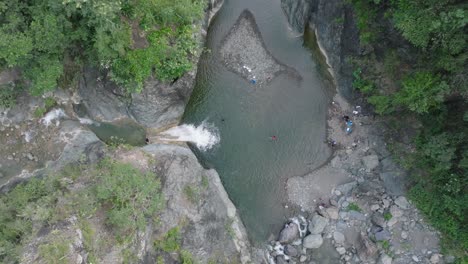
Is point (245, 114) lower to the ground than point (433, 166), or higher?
lower

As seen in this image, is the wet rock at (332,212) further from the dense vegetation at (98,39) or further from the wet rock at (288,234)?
the dense vegetation at (98,39)

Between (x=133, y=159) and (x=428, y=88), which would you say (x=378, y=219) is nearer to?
(x=428, y=88)

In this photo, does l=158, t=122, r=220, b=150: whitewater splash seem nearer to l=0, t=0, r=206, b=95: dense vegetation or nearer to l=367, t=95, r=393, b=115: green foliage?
l=0, t=0, r=206, b=95: dense vegetation

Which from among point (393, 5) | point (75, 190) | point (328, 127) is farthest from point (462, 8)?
point (75, 190)

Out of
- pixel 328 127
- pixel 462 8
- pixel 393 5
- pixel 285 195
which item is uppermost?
pixel 462 8

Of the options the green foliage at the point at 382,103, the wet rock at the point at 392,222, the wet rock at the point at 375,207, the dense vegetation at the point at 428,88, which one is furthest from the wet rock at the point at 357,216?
the green foliage at the point at 382,103

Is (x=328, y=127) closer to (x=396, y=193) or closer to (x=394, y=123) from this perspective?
(x=394, y=123)

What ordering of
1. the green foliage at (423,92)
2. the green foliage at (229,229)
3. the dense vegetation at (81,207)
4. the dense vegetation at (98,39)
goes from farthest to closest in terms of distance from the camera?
the green foliage at (229,229), the green foliage at (423,92), the dense vegetation at (98,39), the dense vegetation at (81,207)
